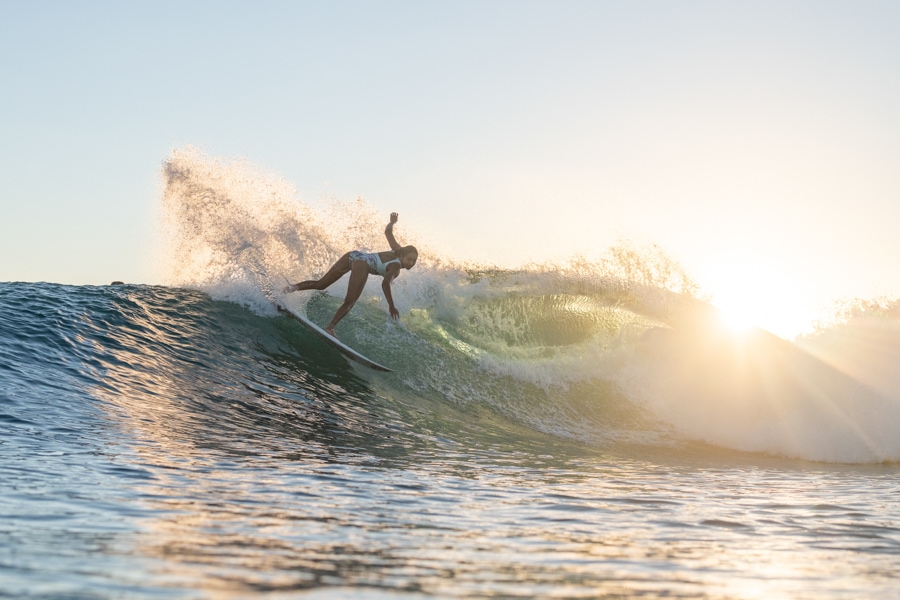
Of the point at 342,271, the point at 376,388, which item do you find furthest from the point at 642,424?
the point at 342,271

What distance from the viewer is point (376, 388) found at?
35.8ft

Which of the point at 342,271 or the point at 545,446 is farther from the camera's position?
the point at 342,271

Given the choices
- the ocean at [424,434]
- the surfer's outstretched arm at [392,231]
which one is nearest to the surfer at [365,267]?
the surfer's outstretched arm at [392,231]

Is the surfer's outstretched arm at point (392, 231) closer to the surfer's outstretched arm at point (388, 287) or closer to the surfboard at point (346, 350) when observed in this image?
the surfer's outstretched arm at point (388, 287)

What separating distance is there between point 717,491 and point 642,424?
5585mm

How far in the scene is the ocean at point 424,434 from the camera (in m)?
3.39

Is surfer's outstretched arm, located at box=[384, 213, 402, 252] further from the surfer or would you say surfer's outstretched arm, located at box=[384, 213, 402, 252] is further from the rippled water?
the rippled water

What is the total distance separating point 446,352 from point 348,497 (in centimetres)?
781

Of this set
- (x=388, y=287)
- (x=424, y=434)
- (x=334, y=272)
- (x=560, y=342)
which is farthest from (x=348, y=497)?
(x=560, y=342)

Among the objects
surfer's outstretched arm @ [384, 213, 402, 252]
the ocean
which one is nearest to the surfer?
surfer's outstretched arm @ [384, 213, 402, 252]

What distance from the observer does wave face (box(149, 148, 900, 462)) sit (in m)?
11.6

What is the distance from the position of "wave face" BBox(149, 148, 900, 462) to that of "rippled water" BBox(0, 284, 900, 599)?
887mm

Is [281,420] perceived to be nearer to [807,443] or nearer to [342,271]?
[342,271]

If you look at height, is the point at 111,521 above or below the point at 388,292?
below
